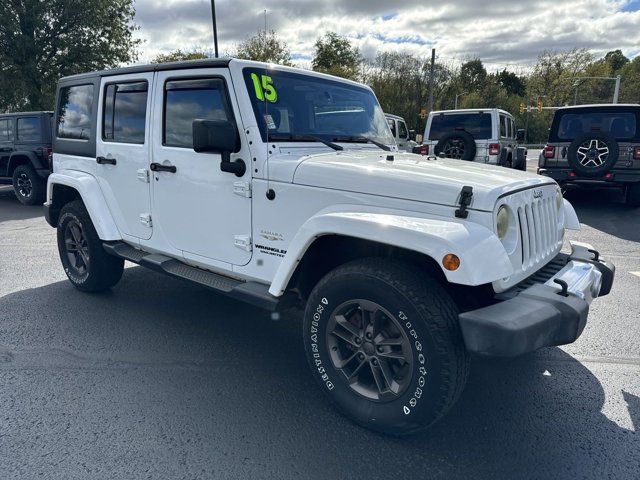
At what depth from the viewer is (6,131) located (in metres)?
10.6

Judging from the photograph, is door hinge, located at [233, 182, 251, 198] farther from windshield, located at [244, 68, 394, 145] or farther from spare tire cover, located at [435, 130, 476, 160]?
spare tire cover, located at [435, 130, 476, 160]

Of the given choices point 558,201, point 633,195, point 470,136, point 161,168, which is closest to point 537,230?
point 558,201

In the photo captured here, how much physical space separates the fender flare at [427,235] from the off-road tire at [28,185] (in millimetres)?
9764

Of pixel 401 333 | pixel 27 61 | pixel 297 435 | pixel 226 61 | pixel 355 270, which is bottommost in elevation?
pixel 297 435

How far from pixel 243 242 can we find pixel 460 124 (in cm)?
988

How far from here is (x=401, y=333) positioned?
2.36 metres

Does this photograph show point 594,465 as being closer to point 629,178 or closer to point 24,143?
point 629,178

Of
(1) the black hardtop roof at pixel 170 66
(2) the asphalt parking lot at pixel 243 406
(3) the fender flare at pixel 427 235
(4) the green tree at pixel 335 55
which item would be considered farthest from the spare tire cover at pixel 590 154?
(4) the green tree at pixel 335 55

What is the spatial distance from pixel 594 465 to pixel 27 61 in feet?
67.2

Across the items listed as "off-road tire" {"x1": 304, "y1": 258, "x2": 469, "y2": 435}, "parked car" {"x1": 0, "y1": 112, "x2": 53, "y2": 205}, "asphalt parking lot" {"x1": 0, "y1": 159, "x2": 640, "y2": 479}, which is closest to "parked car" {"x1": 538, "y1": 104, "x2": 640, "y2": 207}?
"asphalt parking lot" {"x1": 0, "y1": 159, "x2": 640, "y2": 479}

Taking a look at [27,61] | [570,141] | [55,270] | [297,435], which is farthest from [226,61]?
[27,61]

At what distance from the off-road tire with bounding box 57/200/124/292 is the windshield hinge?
3.39 m

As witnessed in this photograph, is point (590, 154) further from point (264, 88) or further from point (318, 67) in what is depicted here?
point (318, 67)

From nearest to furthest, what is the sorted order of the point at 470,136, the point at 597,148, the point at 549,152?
1. the point at 597,148
2. the point at 549,152
3. the point at 470,136
